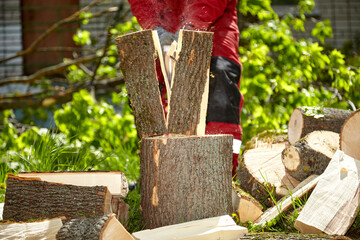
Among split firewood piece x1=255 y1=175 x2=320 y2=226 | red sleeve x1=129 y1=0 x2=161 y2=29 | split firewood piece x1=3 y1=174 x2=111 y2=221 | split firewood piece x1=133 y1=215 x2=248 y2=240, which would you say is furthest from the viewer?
red sleeve x1=129 y1=0 x2=161 y2=29

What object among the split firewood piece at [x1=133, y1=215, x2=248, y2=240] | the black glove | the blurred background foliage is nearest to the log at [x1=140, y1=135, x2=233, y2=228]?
the split firewood piece at [x1=133, y1=215, x2=248, y2=240]

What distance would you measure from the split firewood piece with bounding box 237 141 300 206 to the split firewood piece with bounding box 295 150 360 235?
32 cm

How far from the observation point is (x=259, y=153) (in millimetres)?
2766

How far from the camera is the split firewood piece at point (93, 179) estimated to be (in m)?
2.31

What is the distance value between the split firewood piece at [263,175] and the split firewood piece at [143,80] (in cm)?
72

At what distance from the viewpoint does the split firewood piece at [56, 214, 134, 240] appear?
1758 millimetres

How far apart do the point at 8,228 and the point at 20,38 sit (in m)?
6.08

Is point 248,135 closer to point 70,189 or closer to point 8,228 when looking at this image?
point 70,189

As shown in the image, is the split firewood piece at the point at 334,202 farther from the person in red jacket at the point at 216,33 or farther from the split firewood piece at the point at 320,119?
the person in red jacket at the point at 216,33

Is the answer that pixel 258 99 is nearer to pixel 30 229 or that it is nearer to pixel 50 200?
pixel 50 200

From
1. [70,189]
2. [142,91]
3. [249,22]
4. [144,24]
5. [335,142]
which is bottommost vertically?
[70,189]

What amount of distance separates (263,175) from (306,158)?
289 millimetres

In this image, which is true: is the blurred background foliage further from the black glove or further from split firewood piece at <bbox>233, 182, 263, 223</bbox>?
the black glove

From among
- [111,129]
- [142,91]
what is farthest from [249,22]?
[142,91]
